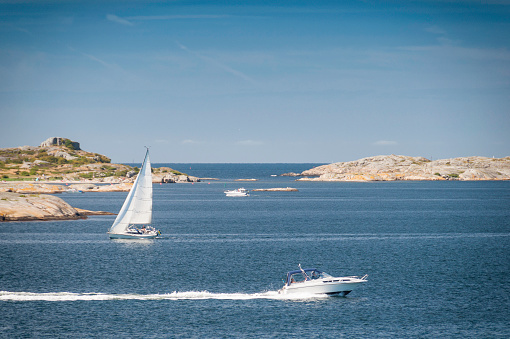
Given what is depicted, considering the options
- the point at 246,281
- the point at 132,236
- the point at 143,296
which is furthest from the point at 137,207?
the point at 143,296

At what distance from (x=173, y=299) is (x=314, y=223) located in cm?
7371

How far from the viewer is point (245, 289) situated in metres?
58.1

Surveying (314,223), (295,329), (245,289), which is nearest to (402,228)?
(314,223)

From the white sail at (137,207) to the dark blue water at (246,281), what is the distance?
426 cm

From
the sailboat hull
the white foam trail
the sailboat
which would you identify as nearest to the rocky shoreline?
the sailboat

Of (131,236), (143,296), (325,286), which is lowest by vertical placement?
(143,296)

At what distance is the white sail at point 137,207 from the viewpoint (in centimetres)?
9425

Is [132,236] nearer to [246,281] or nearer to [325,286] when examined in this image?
[246,281]

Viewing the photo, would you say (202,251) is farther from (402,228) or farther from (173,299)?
(402,228)

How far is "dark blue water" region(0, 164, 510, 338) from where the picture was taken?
1836 inches

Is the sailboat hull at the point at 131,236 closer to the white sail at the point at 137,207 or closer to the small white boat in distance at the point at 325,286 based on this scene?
the white sail at the point at 137,207

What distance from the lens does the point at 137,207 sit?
94688mm

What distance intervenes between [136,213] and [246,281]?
38232 mm

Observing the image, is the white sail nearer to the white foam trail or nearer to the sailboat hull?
the sailboat hull
